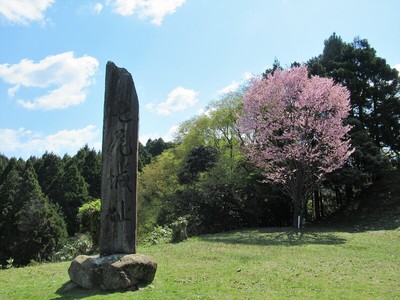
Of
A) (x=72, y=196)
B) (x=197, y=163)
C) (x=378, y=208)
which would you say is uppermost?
(x=197, y=163)

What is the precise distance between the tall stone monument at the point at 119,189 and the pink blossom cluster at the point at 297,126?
1311cm

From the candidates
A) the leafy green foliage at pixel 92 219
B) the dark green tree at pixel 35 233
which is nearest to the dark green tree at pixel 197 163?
the leafy green foliage at pixel 92 219

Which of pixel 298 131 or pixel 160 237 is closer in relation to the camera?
pixel 160 237

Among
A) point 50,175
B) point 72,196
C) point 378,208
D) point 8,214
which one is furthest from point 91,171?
point 378,208

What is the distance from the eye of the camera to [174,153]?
123ft

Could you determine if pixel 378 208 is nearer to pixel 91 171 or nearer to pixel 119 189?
pixel 119 189

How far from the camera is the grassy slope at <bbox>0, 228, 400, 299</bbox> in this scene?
7539 millimetres

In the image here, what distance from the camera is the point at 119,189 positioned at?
8562 millimetres

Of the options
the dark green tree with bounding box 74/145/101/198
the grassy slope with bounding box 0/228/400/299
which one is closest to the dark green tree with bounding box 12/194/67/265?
the dark green tree with bounding box 74/145/101/198

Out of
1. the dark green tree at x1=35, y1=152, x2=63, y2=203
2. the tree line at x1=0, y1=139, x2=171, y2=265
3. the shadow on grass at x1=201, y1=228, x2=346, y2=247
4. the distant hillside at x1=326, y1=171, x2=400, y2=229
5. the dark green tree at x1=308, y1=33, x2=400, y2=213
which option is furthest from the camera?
the dark green tree at x1=35, y1=152, x2=63, y2=203

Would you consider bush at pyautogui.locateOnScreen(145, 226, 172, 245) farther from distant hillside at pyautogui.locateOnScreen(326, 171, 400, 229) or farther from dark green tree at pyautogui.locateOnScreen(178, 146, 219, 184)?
distant hillside at pyautogui.locateOnScreen(326, 171, 400, 229)

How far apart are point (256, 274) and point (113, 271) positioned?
3.43 meters

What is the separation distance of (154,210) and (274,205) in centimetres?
1008

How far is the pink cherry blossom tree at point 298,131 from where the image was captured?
67.7 feet
